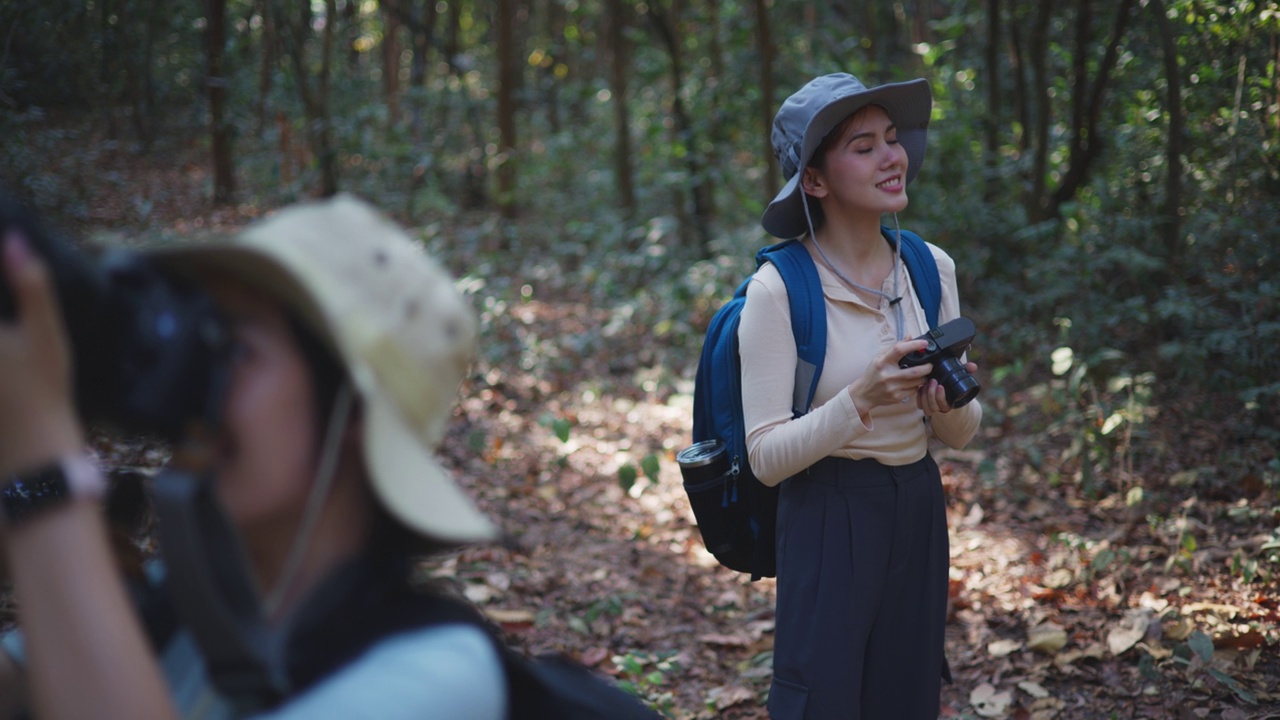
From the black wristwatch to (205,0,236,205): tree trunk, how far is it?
12.7 meters

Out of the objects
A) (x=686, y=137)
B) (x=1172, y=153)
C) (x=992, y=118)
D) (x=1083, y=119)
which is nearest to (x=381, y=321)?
(x=1172, y=153)

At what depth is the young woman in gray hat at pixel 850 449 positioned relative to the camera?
7.84 feet

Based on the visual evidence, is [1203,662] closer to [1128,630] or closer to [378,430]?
[1128,630]

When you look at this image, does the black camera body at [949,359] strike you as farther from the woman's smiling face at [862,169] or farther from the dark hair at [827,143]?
the dark hair at [827,143]

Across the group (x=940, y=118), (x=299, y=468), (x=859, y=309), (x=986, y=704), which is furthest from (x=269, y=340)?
(x=940, y=118)

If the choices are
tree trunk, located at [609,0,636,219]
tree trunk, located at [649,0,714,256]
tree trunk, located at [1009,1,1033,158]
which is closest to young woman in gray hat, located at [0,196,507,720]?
tree trunk, located at [1009,1,1033,158]

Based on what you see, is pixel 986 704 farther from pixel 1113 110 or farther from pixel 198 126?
pixel 198 126

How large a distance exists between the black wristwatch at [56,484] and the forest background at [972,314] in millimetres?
575

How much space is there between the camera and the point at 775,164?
8.26 m

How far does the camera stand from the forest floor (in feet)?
12.3

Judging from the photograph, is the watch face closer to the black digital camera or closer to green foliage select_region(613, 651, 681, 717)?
the black digital camera

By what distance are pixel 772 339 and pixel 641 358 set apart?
574cm

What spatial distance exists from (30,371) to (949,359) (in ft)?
6.25

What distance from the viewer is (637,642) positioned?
4293 millimetres
